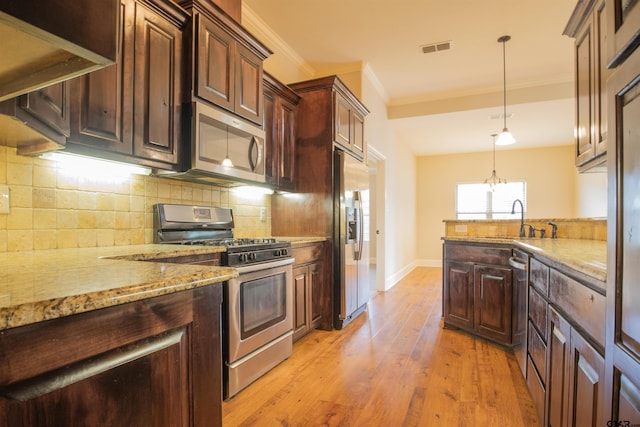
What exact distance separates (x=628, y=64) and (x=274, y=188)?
2.57 meters

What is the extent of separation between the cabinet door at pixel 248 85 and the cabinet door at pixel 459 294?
7.36 feet

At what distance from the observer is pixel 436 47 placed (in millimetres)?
3701

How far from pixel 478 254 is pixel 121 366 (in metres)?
2.85

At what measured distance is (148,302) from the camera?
742 mm

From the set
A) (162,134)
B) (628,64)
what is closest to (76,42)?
(628,64)

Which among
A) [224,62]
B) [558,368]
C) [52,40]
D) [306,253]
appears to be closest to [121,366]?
[52,40]

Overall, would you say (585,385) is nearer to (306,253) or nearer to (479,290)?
(479,290)

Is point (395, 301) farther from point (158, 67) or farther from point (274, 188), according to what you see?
point (158, 67)

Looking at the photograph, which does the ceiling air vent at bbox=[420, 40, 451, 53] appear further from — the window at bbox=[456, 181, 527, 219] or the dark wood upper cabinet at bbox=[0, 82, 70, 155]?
the window at bbox=[456, 181, 527, 219]

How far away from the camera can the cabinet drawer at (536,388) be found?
1622 millimetres

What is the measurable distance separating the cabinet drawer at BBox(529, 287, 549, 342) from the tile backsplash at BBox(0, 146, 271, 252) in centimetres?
235

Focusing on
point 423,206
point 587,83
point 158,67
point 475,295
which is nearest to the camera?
point 587,83

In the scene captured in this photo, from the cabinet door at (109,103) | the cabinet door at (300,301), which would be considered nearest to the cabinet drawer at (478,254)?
the cabinet door at (300,301)

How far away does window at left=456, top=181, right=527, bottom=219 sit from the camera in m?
7.52
